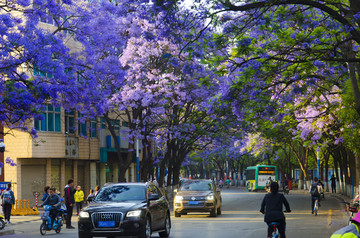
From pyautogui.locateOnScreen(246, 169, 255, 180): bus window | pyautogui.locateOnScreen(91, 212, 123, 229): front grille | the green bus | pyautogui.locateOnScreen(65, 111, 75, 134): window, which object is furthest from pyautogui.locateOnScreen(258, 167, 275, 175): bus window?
pyautogui.locateOnScreen(91, 212, 123, 229): front grille

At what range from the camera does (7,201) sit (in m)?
27.3

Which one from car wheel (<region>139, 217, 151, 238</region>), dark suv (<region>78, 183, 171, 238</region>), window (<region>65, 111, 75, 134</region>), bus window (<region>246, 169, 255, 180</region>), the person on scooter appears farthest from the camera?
bus window (<region>246, 169, 255, 180</region>)

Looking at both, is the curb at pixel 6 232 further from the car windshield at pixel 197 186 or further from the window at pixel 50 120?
the window at pixel 50 120

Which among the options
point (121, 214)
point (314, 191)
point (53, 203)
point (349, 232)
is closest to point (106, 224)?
point (121, 214)

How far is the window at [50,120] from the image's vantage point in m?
39.2

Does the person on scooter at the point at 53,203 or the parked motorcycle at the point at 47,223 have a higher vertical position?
the person on scooter at the point at 53,203

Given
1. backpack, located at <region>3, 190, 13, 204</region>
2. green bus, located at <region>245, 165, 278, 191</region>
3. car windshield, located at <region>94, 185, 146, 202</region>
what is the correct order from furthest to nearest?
1. green bus, located at <region>245, 165, 278, 191</region>
2. backpack, located at <region>3, 190, 13, 204</region>
3. car windshield, located at <region>94, 185, 146, 202</region>

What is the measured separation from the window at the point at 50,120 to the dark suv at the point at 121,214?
22.5 meters

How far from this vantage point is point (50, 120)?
40.0 meters

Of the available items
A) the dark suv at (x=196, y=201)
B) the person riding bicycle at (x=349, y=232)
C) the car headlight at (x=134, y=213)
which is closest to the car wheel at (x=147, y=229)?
the car headlight at (x=134, y=213)

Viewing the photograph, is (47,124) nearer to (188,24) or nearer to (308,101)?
(308,101)

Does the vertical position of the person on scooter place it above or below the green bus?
below

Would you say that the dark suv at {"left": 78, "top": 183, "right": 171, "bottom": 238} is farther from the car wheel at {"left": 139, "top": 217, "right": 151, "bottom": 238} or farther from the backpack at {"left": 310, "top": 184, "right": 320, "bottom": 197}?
the backpack at {"left": 310, "top": 184, "right": 320, "bottom": 197}

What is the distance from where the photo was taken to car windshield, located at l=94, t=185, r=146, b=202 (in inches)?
675
